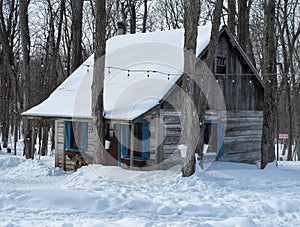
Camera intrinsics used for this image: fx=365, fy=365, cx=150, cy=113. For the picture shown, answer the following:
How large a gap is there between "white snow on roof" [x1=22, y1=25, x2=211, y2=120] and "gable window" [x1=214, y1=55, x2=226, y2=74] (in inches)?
38.3

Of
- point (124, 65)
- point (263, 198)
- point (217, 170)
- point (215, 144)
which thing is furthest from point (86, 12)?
point (263, 198)

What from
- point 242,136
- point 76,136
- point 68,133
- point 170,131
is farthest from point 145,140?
point 242,136

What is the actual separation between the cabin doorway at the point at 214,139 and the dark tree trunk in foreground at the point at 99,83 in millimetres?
3979

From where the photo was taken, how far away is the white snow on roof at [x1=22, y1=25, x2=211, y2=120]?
1144cm

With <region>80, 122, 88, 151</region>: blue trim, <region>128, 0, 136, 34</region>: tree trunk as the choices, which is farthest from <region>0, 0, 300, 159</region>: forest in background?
<region>80, 122, 88, 151</region>: blue trim

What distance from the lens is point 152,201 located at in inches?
287

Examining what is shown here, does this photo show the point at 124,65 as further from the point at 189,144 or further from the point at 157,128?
the point at 189,144

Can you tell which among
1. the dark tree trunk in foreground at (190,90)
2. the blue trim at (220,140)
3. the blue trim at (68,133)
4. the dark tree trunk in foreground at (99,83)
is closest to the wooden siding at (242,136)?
Result: the blue trim at (220,140)

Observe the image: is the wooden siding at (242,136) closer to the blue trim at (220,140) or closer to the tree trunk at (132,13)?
the blue trim at (220,140)

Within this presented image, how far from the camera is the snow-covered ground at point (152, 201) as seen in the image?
20.2ft

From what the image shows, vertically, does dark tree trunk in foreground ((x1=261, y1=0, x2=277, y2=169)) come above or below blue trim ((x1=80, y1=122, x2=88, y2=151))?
above

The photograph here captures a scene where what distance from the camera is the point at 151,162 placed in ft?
38.0

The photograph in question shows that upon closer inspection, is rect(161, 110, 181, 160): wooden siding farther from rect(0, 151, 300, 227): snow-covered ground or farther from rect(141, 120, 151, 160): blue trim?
rect(0, 151, 300, 227): snow-covered ground

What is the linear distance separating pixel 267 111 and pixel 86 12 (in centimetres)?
2127
